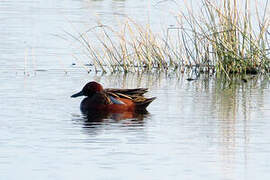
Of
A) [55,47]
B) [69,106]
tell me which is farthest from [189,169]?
[55,47]

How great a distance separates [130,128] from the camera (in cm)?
1111

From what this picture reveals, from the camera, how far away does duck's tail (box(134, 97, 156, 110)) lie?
41.0 ft

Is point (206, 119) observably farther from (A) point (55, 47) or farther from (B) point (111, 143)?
(A) point (55, 47)

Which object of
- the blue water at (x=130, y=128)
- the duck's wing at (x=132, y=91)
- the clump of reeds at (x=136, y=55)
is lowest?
the blue water at (x=130, y=128)

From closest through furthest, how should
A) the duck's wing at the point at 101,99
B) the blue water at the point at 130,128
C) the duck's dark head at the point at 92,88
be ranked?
1. the blue water at the point at 130,128
2. the duck's wing at the point at 101,99
3. the duck's dark head at the point at 92,88

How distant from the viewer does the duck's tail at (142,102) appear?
1251 centimetres

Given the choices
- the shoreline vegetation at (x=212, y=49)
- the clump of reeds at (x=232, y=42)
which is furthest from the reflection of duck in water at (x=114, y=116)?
the clump of reeds at (x=232, y=42)

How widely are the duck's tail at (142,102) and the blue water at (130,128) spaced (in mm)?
206

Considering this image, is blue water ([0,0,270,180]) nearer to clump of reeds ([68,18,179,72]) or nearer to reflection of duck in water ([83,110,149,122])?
reflection of duck in water ([83,110,149,122])

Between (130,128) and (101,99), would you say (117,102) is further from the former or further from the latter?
(130,128)

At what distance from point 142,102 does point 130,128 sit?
4.82 ft

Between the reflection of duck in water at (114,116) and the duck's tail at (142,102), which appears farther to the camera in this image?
the duck's tail at (142,102)

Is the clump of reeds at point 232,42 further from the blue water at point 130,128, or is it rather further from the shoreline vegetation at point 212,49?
the blue water at point 130,128

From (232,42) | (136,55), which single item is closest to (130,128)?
(232,42)
